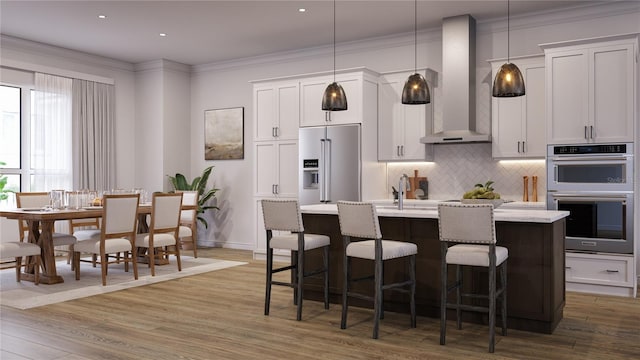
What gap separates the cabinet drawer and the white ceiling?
9.12ft

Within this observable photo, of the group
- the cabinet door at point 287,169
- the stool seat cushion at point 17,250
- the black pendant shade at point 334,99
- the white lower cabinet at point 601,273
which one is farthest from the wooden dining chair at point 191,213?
the white lower cabinet at point 601,273

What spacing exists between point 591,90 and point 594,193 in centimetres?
104

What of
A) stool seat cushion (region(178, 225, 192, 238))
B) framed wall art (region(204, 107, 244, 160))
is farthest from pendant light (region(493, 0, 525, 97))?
framed wall art (region(204, 107, 244, 160))

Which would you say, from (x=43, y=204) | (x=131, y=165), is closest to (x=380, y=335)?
(x=43, y=204)

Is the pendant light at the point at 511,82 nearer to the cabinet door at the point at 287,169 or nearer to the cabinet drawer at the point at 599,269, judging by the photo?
the cabinet drawer at the point at 599,269

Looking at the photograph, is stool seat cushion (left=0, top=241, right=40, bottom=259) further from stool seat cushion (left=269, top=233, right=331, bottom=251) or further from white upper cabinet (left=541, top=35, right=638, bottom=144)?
white upper cabinet (left=541, top=35, right=638, bottom=144)

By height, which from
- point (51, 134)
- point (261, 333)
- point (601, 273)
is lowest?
point (261, 333)

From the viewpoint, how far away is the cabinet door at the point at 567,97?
220 inches

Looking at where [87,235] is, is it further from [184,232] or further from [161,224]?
[184,232]

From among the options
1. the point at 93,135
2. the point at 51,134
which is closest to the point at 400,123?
the point at 93,135

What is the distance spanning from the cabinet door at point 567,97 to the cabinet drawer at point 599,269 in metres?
1.19

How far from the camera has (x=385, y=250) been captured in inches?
158

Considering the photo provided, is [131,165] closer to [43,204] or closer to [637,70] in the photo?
[43,204]

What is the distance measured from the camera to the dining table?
A: 562 centimetres
